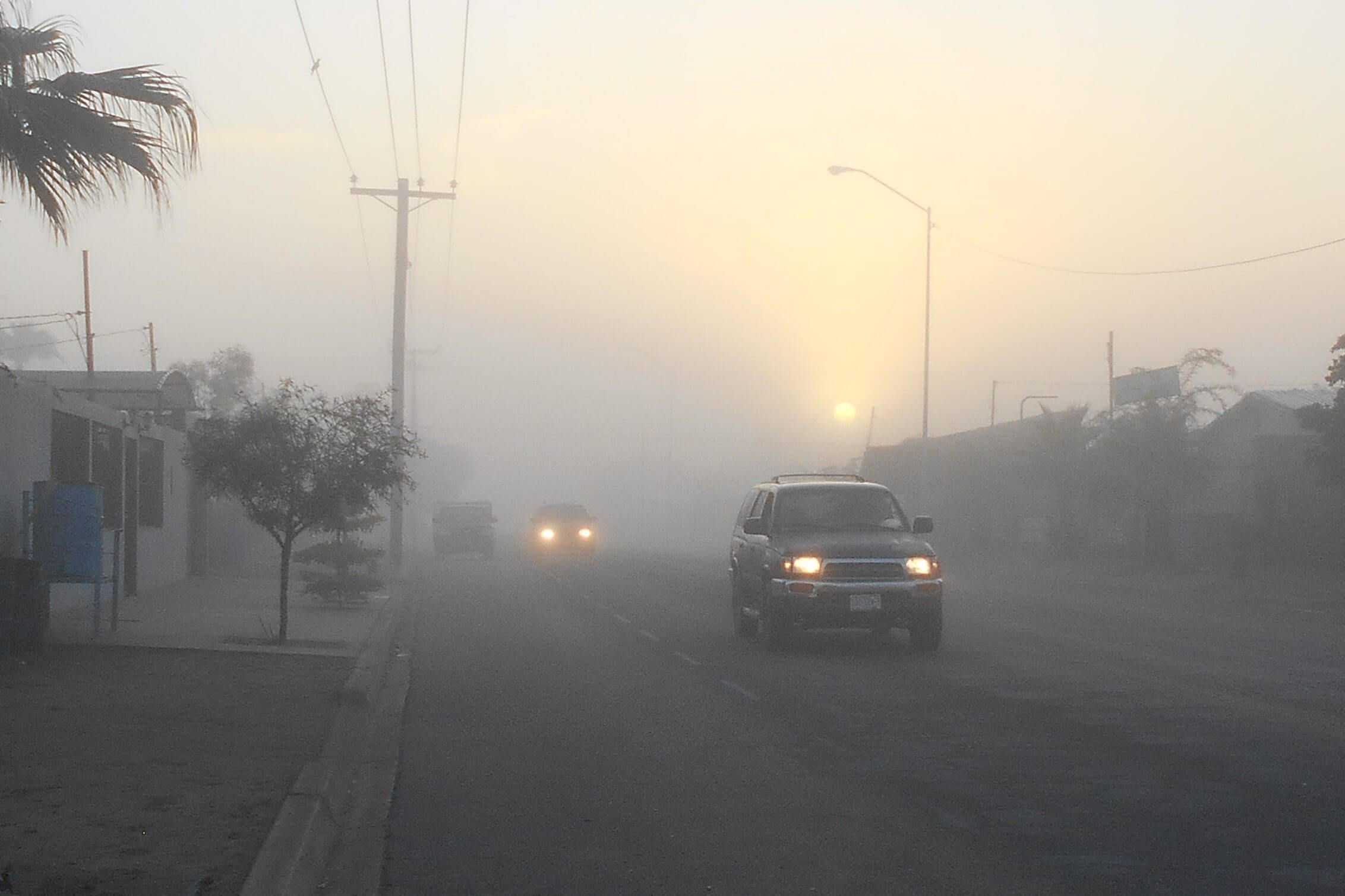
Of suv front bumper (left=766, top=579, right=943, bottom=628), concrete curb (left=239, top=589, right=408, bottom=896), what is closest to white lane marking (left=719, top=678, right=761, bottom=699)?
suv front bumper (left=766, top=579, right=943, bottom=628)

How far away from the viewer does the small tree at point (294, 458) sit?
1836cm

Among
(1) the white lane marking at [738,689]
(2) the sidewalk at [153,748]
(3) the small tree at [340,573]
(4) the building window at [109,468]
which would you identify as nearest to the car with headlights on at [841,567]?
(1) the white lane marking at [738,689]

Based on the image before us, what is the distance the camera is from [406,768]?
9.72 metres

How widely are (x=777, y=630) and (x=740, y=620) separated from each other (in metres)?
2.29

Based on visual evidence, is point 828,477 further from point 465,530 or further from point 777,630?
point 465,530

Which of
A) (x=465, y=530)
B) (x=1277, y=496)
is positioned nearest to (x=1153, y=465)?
(x=1277, y=496)

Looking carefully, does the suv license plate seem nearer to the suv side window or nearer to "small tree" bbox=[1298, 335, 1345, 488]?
the suv side window

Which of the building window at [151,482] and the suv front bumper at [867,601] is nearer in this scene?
the suv front bumper at [867,601]

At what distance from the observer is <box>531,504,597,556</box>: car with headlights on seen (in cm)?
5366

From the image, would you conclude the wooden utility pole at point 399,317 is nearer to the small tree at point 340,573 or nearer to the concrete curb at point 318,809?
the small tree at point 340,573

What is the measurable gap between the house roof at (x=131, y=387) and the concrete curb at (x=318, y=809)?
15.3 metres

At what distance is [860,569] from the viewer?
16.7 metres

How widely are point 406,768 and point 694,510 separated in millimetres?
115566

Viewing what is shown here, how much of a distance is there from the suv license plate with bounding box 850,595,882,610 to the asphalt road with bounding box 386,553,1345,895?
1.82 ft
